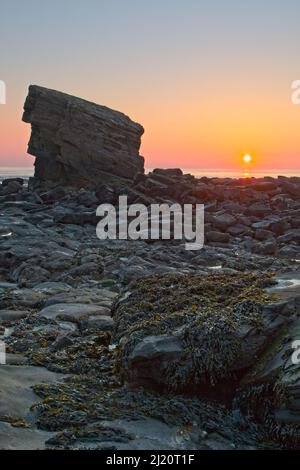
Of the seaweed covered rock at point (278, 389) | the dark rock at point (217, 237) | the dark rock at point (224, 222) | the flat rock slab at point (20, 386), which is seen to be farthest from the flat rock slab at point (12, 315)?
the dark rock at point (224, 222)

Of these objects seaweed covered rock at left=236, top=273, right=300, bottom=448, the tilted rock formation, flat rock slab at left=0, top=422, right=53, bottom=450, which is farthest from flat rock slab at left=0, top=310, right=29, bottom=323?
the tilted rock formation

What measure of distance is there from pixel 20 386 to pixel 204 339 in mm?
2430

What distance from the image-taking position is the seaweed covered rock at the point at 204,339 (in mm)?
6293

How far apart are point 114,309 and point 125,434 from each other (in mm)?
4725

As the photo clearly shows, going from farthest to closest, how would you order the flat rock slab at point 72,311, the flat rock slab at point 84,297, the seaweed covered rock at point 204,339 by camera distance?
1. the flat rock slab at point 84,297
2. the flat rock slab at point 72,311
3. the seaweed covered rock at point 204,339

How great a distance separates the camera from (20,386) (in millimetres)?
6539

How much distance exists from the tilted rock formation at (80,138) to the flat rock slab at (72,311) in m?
35.7

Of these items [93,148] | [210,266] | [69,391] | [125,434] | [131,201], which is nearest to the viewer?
[125,434]

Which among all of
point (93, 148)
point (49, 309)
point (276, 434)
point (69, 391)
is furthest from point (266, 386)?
point (93, 148)

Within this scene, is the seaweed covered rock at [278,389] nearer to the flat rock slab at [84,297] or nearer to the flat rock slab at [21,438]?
the flat rock slab at [21,438]

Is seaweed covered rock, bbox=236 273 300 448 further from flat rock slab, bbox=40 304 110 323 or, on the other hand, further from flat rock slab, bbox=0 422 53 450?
flat rock slab, bbox=40 304 110 323

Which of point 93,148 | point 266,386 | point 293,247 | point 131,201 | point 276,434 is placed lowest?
point 276,434

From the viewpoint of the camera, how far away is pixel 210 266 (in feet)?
57.3

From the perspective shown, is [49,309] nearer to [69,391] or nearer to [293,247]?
[69,391]
